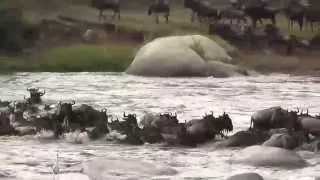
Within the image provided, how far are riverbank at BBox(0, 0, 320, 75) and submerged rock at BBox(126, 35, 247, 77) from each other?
51.2 inches

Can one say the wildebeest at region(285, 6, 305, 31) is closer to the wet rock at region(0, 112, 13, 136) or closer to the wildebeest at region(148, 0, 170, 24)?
the wildebeest at region(148, 0, 170, 24)

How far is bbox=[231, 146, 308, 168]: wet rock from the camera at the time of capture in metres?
10.9

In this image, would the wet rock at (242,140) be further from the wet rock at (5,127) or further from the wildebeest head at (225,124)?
the wet rock at (5,127)

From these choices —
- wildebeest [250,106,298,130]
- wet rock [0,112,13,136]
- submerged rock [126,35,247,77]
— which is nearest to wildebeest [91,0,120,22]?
submerged rock [126,35,247,77]

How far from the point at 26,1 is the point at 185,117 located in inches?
815

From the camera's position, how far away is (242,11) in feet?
115

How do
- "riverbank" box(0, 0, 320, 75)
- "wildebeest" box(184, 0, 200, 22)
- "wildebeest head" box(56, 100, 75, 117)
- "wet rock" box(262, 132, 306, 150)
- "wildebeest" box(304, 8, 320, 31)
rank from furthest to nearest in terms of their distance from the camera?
1. "wildebeest" box(184, 0, 200, 22)
2. "wildebeest" box(304, 8, 320, 31)
3. "riverbank" box(0, 0, 320, 75)
4. "wildebeest head" box(56, 100, 75, 117)
5. "wet rock" box(262, 132, 306, 150)

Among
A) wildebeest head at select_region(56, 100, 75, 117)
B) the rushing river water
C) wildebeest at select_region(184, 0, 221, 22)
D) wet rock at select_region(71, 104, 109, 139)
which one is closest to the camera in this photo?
the rushing river water

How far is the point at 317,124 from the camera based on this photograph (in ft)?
43.1

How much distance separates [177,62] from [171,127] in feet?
42.7

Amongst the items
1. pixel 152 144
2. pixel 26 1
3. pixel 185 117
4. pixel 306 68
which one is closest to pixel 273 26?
pixel 306 68

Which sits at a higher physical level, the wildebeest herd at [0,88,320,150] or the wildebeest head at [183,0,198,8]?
the wildebeest head at [183,0,198,8]

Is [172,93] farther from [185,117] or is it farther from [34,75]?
[34,75]

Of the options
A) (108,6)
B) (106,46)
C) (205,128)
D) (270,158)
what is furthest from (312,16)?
(270,158)
